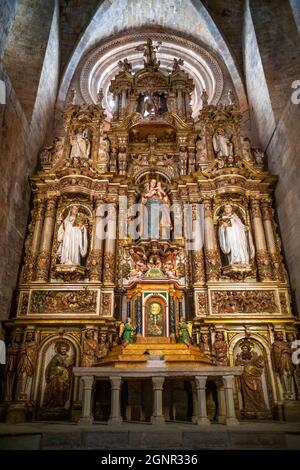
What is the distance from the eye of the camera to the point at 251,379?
9039 mm

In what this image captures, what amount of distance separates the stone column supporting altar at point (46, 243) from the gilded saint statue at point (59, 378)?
202 centimetres

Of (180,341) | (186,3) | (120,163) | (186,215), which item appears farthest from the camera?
(186,3)

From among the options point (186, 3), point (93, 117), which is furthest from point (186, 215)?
point (186, 3)

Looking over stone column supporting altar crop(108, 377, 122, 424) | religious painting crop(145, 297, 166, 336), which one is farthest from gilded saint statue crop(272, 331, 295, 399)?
stone column supporting altar crop(108, 377, 122, 424)

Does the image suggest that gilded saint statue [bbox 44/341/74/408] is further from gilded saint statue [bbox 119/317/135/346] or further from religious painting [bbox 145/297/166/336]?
religious painting [bbox 145/297/166/336]

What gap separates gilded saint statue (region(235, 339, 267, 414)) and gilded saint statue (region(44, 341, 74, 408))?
166 inches

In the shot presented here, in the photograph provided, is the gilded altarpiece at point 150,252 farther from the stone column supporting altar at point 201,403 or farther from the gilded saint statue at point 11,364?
the stone column supporting altar at point 201,403

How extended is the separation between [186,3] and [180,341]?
1463 centimetres

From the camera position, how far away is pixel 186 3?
637 inches

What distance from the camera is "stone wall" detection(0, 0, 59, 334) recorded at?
9.63 metres

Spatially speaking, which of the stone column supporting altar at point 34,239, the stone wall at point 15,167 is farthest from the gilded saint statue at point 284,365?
the stone wall at point 15,167

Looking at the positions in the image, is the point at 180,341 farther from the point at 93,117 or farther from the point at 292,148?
the point at 93,117

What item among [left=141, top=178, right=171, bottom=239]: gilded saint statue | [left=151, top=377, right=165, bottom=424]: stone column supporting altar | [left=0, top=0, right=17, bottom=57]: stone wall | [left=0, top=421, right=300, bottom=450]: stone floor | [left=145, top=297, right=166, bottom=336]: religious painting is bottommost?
[left=0, top=421, right=300, bottom=450]: stone floor

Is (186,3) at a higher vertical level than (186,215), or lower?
higher
